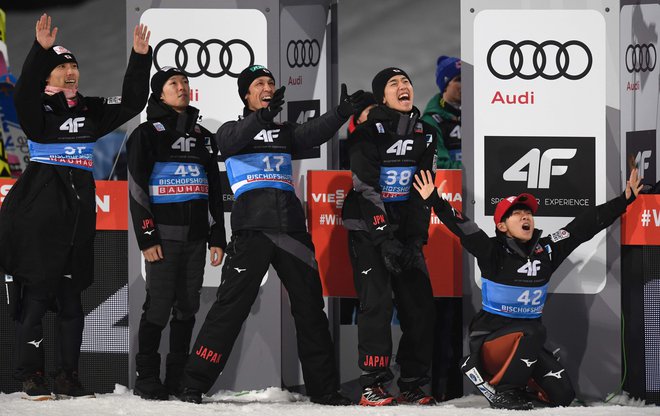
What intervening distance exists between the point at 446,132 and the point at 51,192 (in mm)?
2671

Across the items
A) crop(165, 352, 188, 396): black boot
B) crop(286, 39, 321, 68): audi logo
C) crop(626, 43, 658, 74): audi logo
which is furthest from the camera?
crop(286, 39, 321, 68): audi logo

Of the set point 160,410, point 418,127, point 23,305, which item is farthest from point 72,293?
point 418,127

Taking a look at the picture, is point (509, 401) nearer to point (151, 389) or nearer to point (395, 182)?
point (395, 182)

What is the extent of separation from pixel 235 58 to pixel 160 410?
1.90m

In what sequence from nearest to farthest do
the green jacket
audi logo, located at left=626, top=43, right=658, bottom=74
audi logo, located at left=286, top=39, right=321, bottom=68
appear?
audi logo, located at left=626, top=43, right=658, bottom=74, audi logo, located at left=286, top=39, right=321, bottom=68, the green jacket

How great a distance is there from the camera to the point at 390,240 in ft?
16.3

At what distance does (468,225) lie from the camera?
500 cm

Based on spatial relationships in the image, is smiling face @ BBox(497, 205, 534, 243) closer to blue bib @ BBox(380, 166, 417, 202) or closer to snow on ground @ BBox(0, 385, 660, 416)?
blue bib @ BBox(380, 166, 417, 202)

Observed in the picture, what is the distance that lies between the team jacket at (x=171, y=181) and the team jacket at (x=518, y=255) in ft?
3.71

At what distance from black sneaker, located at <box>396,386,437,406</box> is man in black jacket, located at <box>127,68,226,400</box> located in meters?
1.11

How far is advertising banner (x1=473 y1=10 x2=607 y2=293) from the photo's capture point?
5289 mm

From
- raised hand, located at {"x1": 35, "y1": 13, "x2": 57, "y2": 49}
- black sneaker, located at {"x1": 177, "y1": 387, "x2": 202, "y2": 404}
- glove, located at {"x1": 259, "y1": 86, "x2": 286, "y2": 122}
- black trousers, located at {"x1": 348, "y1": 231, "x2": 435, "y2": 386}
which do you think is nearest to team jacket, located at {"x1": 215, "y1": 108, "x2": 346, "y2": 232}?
glove, located at {"x1": 259, "y1": 86, "x2": 286, "y2": 122}

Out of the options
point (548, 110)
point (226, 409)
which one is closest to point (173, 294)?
point (226, 409)

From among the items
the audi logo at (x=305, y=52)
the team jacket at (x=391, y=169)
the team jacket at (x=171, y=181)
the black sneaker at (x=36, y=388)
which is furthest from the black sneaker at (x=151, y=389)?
the audi logo at (x=305, y=52)
